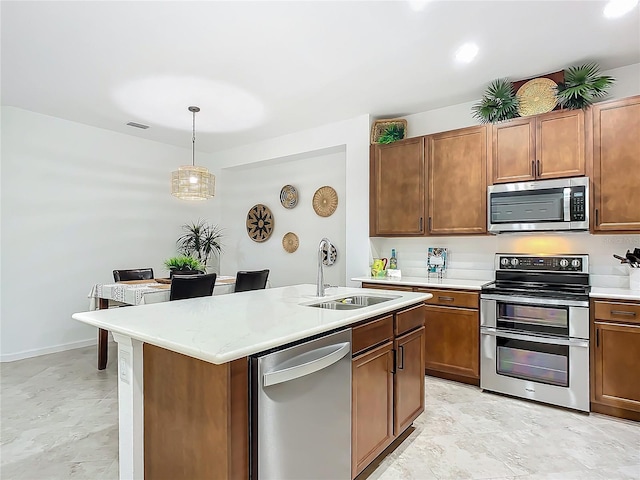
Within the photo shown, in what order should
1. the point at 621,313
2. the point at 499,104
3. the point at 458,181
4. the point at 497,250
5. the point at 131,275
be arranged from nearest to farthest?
the point at 621,313, the point at 499,104, the point at 458,181, the point at 497,250, the point at 131,275

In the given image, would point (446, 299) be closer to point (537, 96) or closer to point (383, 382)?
point (383, 382)

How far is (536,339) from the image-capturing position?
298cm

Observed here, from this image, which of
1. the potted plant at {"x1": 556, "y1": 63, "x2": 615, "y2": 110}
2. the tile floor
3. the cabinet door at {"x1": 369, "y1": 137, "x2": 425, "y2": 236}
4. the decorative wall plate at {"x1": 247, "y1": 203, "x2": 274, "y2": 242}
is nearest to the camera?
the tile floor

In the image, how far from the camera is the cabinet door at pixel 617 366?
2.63m

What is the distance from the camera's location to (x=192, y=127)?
192 inches

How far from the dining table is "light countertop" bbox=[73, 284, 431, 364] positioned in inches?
50.9

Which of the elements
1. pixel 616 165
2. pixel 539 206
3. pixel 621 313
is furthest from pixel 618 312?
pixel 616 165

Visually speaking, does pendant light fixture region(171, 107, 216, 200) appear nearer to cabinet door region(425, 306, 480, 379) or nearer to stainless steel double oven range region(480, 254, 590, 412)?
cabinet door region(425, 306, 480, 379)

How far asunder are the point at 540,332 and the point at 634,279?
0.82 metres

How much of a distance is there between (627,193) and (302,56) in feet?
8.98

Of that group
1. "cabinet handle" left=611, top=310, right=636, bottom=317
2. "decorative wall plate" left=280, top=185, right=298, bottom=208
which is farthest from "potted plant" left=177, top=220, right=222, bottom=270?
"cabinet handle" left=611, top=310, right=636, bottom=317

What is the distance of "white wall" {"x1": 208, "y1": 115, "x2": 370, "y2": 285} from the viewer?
4.43m

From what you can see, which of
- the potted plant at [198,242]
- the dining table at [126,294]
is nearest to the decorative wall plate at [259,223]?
the potted plant at [198,242]

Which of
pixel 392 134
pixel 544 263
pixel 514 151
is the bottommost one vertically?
pixel 544 263
